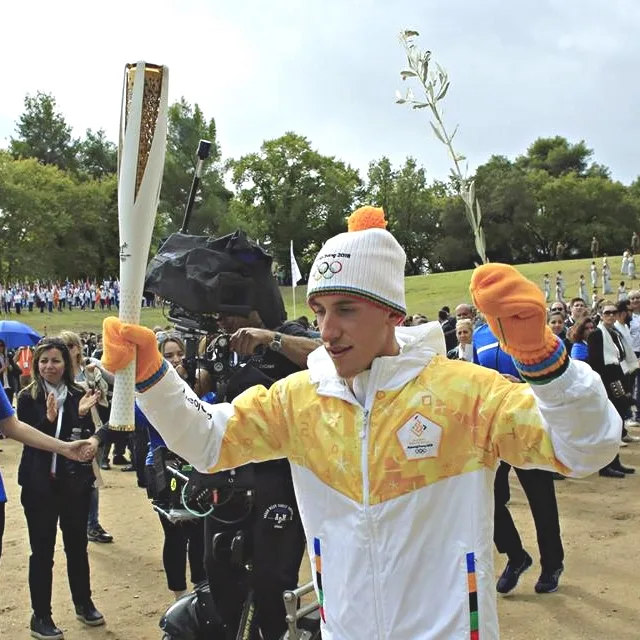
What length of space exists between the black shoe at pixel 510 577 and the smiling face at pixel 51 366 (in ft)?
11.6

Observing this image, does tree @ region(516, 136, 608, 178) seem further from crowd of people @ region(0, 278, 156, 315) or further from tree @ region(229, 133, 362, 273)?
crowd of people @ region(0, 278, 156, 315)

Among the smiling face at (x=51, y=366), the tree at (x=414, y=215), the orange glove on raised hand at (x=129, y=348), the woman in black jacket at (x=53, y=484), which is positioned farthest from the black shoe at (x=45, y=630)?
the tree at (x=414, y=215)

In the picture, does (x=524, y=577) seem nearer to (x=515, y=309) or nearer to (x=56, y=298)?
(x=515, y=309)

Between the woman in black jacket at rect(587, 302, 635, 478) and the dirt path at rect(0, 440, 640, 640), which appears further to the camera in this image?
the woman in black jacket at rect(587, 302, 635, 478)

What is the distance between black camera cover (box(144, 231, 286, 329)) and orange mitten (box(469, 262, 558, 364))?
1962 mm

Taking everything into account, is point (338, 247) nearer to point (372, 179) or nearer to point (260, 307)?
point (260, 307)

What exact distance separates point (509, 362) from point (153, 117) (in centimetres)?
431

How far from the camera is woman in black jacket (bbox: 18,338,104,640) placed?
522cm

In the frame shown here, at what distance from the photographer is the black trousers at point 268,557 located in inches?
140

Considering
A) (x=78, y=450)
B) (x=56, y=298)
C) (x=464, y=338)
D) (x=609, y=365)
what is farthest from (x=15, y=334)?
(x=56, y=298)

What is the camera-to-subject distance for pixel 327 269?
2418 mm

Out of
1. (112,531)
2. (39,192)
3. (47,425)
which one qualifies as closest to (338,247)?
(47,425)

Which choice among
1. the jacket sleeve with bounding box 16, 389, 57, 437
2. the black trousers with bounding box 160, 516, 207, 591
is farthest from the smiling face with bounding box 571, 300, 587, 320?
the jacket sleeve with bounding box 16, 389, 57, 437

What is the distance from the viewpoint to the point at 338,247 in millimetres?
2465
